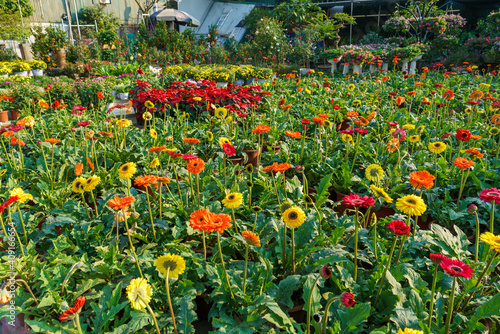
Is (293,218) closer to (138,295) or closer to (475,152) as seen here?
(138,295)

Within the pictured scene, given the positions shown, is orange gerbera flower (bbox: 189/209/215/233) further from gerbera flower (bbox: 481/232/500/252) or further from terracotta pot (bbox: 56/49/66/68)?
terracotta pot (bbox: 56/49/66/68)

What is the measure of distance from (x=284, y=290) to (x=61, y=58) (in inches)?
516

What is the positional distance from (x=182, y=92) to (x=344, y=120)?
2274mm

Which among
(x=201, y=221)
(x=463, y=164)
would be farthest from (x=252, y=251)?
(x=463, y=164)

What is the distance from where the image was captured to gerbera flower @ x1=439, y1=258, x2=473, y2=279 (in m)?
0.90

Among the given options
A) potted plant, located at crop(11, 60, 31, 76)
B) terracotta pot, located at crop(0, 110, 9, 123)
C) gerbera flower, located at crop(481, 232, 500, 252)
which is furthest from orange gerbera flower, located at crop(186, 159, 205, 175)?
potted plant, located at crop(11, 60, 31, 76)

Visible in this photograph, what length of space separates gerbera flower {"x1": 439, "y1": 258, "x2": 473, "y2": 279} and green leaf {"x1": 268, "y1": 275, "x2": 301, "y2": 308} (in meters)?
0.57

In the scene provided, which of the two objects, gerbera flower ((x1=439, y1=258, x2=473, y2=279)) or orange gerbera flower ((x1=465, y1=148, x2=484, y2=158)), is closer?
gerbera flower ((x1=439, y1=258, x2=473, y2=279))

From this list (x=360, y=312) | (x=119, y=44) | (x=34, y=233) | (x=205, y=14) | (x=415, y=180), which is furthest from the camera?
(x=205, y=14)

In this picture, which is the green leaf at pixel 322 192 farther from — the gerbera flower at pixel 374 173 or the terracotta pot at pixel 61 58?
the terracotta pot at pixel 61 58

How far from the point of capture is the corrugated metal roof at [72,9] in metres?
22.2

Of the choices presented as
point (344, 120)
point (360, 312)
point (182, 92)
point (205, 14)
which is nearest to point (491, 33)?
point (344, 120)

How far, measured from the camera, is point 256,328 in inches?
46.8

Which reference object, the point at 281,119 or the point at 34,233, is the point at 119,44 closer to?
the point at 281,119
